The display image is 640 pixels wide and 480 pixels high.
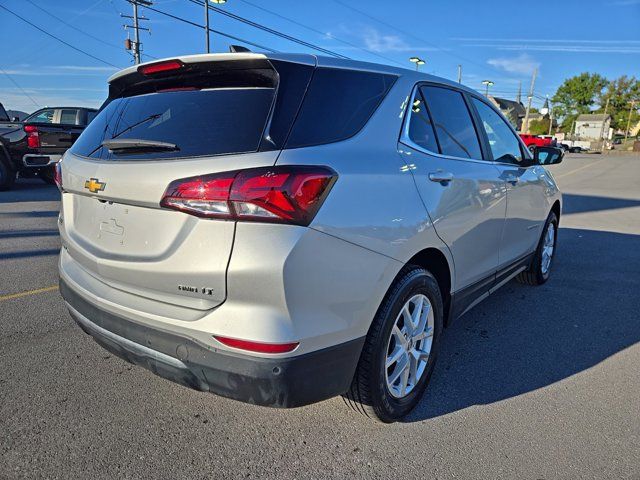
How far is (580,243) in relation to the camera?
284 inches

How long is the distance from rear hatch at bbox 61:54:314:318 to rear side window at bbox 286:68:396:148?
5 cm

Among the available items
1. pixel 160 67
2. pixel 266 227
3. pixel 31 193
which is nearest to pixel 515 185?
pixel 266 227

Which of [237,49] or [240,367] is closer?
[240,367]

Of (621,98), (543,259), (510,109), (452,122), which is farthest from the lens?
(621,98)

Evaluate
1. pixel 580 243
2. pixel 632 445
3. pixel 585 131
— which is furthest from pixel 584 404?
A: pixel 585 131

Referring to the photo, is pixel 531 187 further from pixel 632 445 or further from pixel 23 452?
pixel 23 452

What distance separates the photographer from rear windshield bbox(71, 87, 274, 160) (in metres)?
1.94

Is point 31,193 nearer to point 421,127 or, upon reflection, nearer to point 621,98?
point 421,127

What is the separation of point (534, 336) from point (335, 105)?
103 inches

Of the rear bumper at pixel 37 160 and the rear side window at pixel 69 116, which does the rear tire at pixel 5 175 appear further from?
the rear side window at pixel 69 116

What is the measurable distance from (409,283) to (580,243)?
6.00 meters

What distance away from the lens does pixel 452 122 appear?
124 inches

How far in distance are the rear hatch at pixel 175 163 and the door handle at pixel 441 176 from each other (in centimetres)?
91

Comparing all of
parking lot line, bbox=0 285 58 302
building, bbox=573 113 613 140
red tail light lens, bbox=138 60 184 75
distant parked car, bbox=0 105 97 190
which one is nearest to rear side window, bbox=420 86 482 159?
red tail light lens, bbox=138 60 184 75
